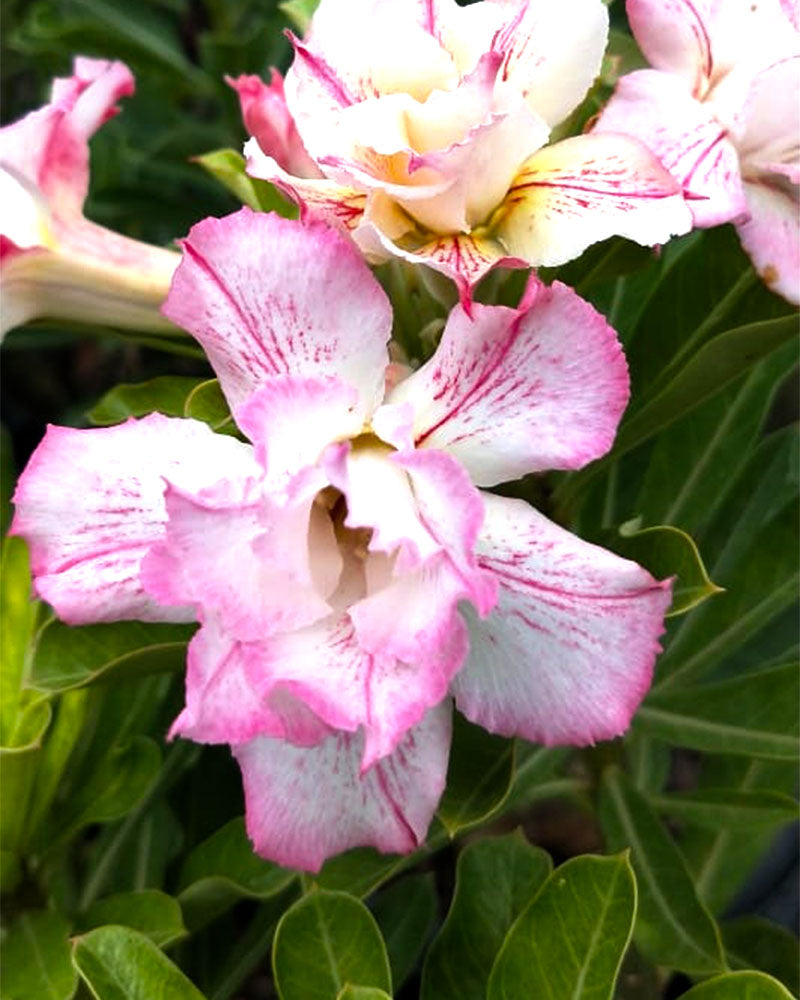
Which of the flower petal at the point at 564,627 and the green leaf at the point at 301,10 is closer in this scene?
the flower petal at the point at 564,627

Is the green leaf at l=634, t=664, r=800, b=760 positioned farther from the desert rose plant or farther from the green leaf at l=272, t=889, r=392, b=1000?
the green leaf at l=272, t=889, r=392, b=1000

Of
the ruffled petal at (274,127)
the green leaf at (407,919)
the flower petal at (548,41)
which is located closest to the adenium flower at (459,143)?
the flower petal at (548,41)

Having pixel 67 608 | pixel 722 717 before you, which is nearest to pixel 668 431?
pixel 722 717

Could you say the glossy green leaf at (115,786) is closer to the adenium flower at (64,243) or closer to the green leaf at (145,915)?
the green leaf at (145,915)

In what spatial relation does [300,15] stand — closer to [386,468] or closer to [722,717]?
[386,468]

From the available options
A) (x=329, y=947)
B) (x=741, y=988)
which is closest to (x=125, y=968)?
(x=329, y=947)

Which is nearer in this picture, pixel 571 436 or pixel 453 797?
pixel 571 436

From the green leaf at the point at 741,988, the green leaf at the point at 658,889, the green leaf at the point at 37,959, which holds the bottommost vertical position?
the green leaf at the point at 37,959
